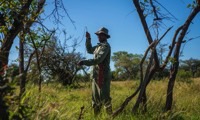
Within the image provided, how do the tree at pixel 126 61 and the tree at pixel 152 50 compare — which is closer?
the tree at pixel 152 50

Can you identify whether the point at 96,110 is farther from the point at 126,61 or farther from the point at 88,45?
the point at 126,61

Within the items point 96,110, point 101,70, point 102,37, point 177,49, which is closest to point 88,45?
point 102,37

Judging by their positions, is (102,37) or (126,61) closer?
(102,37)

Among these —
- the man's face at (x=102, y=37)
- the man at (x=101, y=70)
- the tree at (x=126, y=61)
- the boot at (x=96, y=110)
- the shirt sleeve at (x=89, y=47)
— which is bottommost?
the boot at (x=96, y=110)

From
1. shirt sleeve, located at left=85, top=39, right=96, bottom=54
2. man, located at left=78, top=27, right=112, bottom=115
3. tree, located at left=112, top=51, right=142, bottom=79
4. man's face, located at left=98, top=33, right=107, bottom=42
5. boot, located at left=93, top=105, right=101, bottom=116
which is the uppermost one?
tree, located at left=112, top=51, right=142, bottom=79

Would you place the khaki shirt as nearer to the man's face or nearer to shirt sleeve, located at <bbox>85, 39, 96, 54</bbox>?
shirt sleeve, located at <bbox>85, 39, 96, 54</bbox>

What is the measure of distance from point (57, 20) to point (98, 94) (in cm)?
177

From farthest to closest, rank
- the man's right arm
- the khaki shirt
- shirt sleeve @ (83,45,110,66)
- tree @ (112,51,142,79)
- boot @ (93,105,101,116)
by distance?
tree @ (112,51,142,79) < the man's right arm < the khaki shirt < shirt sleeve @ (83,45,110,66) < boot @ (93,105,101,116)

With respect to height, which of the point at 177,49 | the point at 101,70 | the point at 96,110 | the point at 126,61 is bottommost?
the point at 96,110

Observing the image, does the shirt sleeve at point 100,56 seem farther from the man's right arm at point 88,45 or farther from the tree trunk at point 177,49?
the tree trunk at point 177,49

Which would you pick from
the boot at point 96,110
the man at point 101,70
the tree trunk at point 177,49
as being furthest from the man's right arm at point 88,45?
the tree trunk at point 177,49

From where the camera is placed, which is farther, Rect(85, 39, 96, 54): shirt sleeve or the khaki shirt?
Rect(85, 39, 96, 54): shirt sleeve

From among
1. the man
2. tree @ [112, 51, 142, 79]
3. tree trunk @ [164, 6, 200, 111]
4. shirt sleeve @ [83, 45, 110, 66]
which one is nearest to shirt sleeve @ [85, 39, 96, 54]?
the man

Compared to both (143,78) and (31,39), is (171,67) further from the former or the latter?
(31,39)
